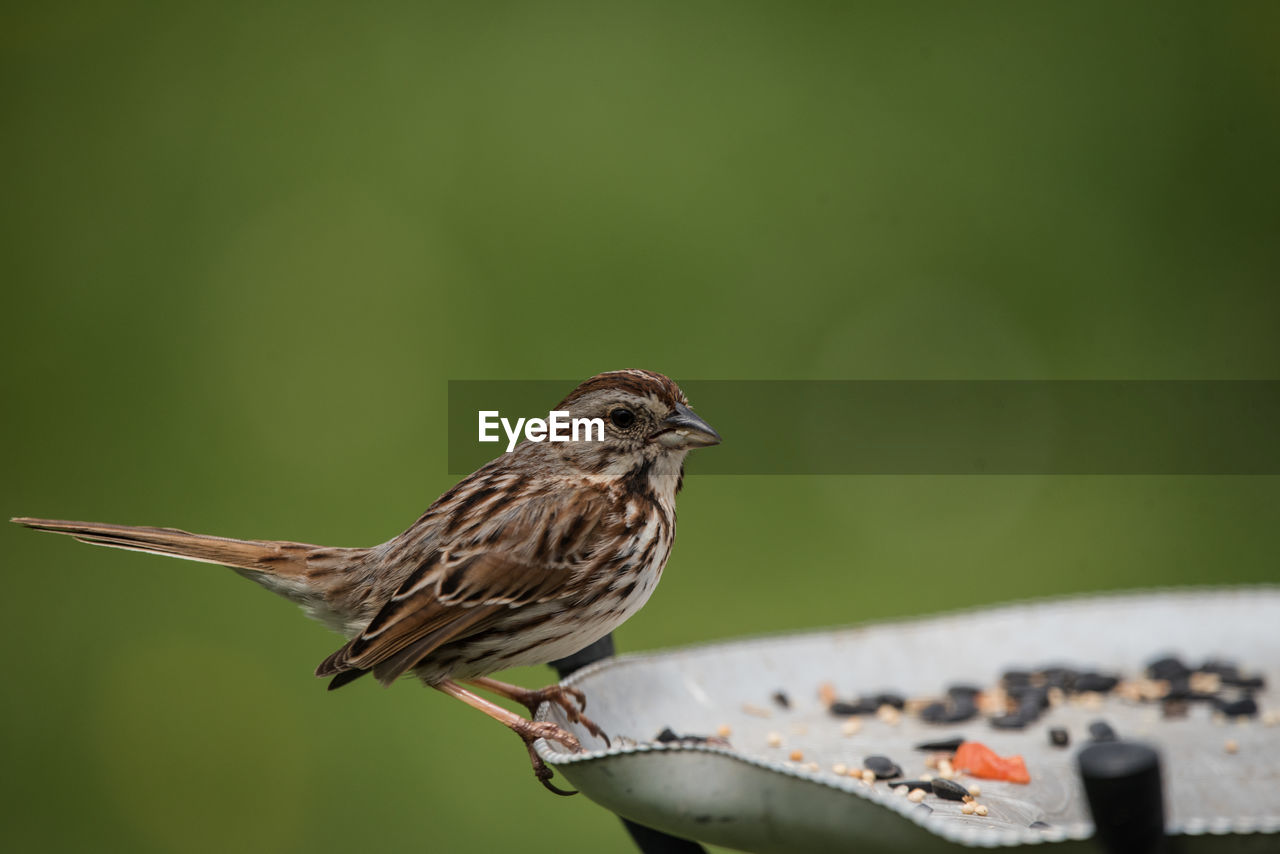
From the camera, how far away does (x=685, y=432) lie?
2527mm

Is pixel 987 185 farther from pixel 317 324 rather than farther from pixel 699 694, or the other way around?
pixel 699 694

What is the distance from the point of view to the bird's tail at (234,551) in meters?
2.64

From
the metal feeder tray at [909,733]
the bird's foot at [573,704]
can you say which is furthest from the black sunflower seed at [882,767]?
the bird's foot at [573,704]

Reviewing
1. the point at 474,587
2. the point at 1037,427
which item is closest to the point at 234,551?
the point at 474,587

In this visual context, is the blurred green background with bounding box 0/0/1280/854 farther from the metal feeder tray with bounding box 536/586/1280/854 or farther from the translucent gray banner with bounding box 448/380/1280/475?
the metal feeder tray with bounding box 536/586/1280/854

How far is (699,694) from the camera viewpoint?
266cm

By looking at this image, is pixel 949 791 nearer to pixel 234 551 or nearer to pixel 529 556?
pixel 529 556

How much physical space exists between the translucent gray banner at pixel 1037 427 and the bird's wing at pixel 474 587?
Answer: 4188 mm

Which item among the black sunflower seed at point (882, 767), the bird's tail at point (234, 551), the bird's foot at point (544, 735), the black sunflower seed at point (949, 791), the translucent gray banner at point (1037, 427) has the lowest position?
the black sunflower seed at point (949, 791)

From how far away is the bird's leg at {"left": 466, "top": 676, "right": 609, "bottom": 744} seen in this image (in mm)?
2369

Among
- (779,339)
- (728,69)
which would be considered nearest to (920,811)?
(779,339)

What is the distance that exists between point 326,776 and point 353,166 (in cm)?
321

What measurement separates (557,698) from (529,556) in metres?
0.25

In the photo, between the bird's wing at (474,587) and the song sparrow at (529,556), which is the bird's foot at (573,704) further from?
the bird's wing at (474,587)
